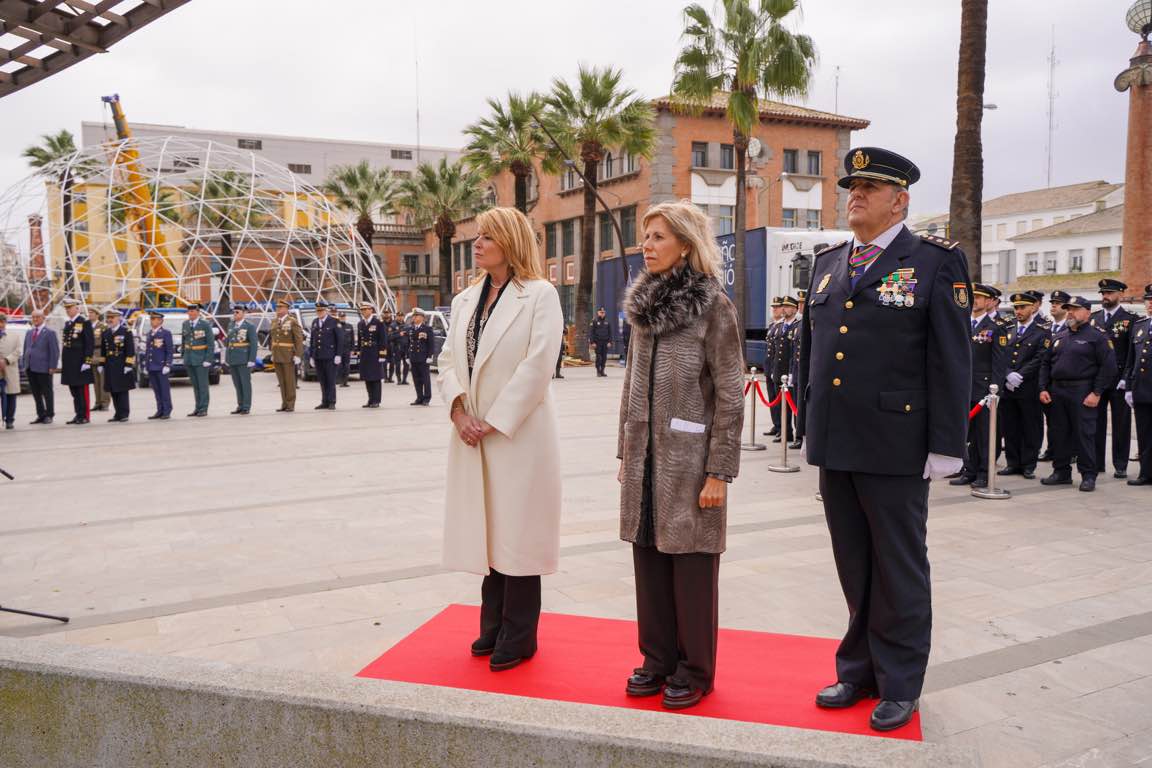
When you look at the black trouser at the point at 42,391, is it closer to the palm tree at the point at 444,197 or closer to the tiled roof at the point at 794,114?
the palm tree at the point at 444,197

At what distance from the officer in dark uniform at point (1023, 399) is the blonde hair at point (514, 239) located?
670 cm

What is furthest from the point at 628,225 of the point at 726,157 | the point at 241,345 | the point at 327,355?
the point at 241,345

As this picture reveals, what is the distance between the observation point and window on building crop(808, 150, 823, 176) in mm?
41031

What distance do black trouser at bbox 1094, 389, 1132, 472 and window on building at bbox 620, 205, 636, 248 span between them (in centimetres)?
3152

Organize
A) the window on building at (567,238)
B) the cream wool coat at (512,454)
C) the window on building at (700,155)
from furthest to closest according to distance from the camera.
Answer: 1. the window on building at (567,238)
2. the window on building at (700,155)
3. the cream wool coat at (512,454)

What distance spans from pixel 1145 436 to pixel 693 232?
24.6 ft

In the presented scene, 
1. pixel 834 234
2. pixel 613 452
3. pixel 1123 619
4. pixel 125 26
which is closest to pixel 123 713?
pixel 125 26

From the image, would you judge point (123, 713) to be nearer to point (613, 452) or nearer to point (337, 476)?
point (337, 476)

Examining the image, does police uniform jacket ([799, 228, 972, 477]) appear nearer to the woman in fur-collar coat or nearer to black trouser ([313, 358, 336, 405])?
the woman in fur-collar coat

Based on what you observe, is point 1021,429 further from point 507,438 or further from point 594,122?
point 594,122

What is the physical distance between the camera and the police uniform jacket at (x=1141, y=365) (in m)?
8.48

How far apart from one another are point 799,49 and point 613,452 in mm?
16783

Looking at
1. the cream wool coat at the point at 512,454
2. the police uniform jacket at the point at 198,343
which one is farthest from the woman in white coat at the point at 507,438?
the police uniform jacket at the point at 198,343

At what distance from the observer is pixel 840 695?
11.0ft
